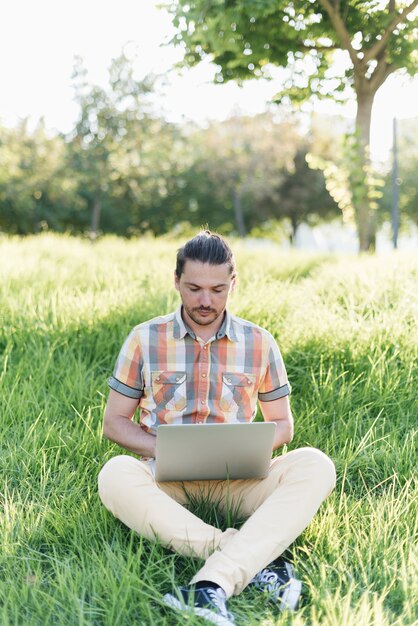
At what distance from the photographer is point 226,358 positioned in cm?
336

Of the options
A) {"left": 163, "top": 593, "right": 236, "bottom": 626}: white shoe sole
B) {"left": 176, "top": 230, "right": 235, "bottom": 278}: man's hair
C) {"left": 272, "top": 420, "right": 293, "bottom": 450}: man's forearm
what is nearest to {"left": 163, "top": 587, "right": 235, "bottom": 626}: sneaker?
{"left": 163, "top": 593, "right": 236, "bottom": 626}: white shoe sole

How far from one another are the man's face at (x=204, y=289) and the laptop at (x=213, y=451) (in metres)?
0.57

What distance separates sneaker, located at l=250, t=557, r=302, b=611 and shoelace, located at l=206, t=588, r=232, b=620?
0.67 feet

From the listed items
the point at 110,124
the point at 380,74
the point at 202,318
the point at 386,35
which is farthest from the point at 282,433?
the point at 110,124

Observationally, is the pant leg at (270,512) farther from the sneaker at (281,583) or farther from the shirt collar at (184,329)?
the shirt collar at (184,329)

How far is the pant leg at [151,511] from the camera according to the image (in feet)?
9.83

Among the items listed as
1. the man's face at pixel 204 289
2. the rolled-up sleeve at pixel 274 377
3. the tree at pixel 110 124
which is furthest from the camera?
the tree at pixel 110 124

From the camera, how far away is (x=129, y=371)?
→ 130 inches

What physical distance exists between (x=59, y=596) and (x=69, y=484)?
1024mm

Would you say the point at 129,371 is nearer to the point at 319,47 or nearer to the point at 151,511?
the point at 151,511

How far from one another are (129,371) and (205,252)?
63 cm

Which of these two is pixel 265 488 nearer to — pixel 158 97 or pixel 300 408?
pixel 300 408

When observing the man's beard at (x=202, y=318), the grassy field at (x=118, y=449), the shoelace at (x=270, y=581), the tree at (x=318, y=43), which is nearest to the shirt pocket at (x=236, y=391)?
the man's beard at (x=202, y=318)

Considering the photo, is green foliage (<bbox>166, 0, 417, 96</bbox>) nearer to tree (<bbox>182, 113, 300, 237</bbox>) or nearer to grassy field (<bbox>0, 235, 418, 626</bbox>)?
grassy field (<bbox>0, 235, 418, 626</bbox>)
